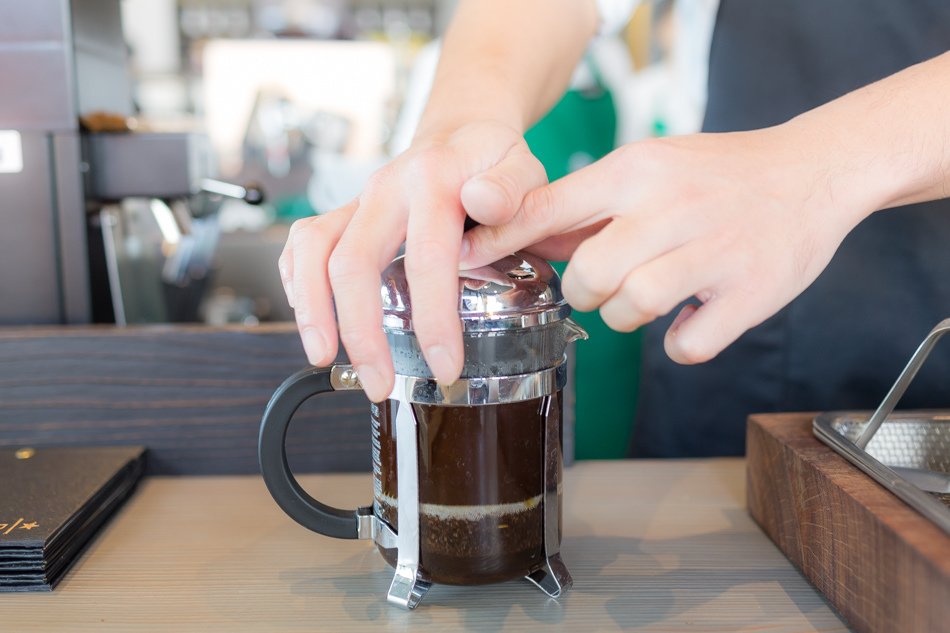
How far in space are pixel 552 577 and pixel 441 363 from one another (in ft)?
0.73

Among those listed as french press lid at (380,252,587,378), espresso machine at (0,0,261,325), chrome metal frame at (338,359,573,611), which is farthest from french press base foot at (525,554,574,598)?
espresso machine at (0,0,261,325)

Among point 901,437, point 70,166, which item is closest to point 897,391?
point 901,437

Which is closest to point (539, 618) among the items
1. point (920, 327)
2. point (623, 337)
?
point (920, 327)

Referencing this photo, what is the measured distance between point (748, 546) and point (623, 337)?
0.84m

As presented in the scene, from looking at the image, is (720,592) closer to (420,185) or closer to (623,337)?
(420,185)

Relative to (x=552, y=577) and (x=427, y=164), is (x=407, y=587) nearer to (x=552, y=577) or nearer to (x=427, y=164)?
(x=552, y=577)

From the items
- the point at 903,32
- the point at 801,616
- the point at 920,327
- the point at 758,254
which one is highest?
Result: the point at 903,32

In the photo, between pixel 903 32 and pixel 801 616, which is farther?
pixel 903 32

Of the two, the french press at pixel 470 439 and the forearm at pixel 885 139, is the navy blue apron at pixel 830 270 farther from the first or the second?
the french press at pixel 470 439

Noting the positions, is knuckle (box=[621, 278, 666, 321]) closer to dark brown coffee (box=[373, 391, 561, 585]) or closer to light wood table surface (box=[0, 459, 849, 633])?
dark brown coffee (box=[373, 391, 561, 585])

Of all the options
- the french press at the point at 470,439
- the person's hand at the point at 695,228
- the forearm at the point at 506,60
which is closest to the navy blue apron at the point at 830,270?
the forearm at the point at 506,60

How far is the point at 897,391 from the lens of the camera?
0.61m

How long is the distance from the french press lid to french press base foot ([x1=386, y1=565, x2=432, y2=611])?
0.16 metres

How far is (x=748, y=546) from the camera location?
67cm
